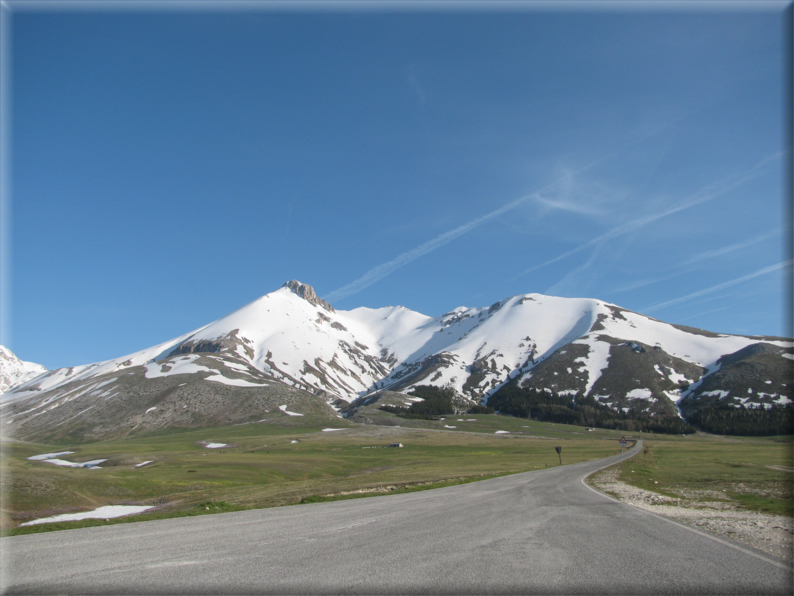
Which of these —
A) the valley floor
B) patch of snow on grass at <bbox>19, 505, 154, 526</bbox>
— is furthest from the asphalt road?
patch of snow on grass at <bbox>19, 505, 154, 526</bbox>

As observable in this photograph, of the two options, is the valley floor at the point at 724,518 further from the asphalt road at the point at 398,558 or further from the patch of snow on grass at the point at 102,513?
the patch of snow on grass at the point at 102,513

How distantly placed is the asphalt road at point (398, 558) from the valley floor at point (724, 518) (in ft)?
4.54

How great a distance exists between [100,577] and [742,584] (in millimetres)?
19119

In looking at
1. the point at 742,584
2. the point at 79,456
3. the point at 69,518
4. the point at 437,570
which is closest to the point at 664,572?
the point at 742,584

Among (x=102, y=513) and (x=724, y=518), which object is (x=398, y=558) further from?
(x=102, y=513)

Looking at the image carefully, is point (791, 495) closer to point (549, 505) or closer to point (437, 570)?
point (549, 505)

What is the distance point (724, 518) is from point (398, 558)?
18940 mm

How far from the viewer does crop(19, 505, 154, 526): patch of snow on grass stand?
3330 centimetres

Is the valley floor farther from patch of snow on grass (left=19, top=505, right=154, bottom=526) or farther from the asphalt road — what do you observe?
patch of snow on grass (left=19, top=505, right=154, bottom=526)

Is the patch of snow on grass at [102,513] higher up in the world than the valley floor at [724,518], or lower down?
lower down

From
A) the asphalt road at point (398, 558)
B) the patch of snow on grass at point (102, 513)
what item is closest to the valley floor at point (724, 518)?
the asphalt road at point (398, 558)

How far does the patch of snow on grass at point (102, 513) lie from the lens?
1311 inches

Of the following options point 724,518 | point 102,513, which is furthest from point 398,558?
point 102,513

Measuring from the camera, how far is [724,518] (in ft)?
77.2
